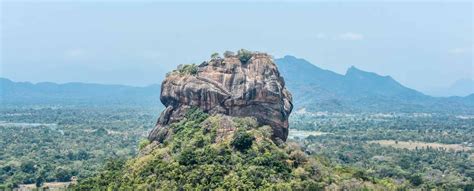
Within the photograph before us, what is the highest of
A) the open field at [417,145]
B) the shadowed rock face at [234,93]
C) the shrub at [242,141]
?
the shadowed rock face at [234,93]

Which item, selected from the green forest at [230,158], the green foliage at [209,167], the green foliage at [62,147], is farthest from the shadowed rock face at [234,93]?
the green foliage at [62,147]

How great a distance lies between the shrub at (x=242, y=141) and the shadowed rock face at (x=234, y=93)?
3.97m

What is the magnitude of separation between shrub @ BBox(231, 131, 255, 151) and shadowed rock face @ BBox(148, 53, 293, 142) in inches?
156

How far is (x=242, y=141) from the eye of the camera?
49.1 m

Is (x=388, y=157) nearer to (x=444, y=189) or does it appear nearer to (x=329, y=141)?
(x=329, y=141)

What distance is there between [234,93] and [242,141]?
555cm

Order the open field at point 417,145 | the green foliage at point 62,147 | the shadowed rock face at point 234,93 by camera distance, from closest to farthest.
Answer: the shadowed rock face at point 234,93 → the green foliage at point 62,147 → the open field at point 417,145

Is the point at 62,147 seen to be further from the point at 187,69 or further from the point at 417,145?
the point at 187,69

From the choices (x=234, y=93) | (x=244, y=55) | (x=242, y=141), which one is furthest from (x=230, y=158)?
(x=244, y=55)

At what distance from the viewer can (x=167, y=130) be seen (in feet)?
183

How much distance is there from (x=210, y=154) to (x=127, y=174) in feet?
20.5

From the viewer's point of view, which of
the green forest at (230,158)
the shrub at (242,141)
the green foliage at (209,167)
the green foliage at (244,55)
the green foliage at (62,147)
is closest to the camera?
the green foliage at (209,167)

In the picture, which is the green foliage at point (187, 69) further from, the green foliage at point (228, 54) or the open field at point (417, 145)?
the open field at point (417, 145)

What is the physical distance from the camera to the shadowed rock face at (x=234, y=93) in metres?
53.3
